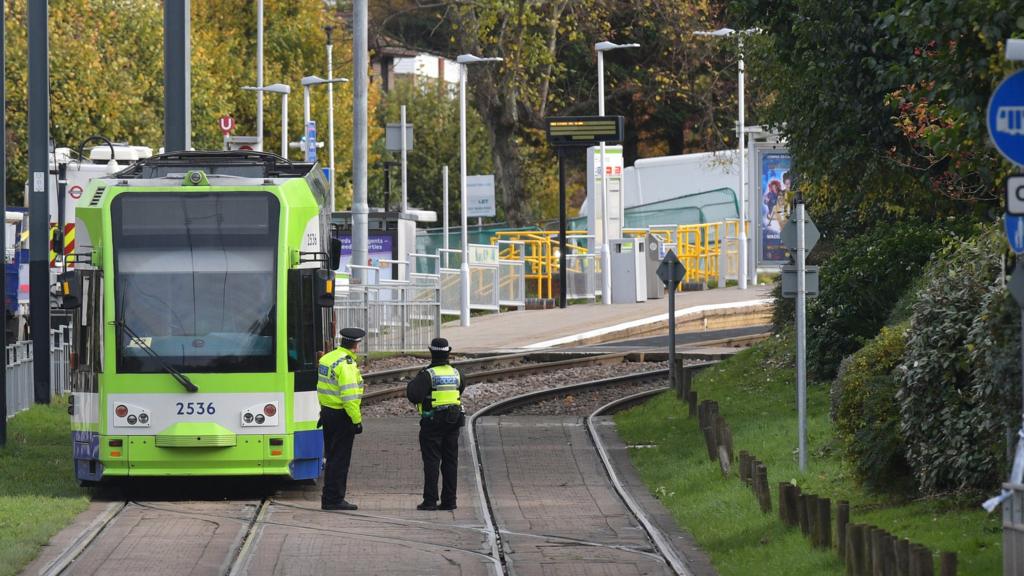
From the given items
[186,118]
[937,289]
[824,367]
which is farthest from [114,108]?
[937,289]

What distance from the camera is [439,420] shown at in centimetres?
1634

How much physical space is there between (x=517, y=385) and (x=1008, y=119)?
19820mm

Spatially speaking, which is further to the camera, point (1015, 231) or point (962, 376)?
point (962, 376)

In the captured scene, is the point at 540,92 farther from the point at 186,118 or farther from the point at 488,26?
the point at 186,118

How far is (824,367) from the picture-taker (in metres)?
24.0

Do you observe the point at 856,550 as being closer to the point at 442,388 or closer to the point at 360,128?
the point at 442,388

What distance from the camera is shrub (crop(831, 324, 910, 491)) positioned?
595 inches

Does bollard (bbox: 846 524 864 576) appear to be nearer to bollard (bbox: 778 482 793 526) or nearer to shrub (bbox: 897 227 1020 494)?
shrub (bbox: 897 227 1020 494)

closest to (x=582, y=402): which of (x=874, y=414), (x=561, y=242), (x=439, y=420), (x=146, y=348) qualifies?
(x=439, y=420)

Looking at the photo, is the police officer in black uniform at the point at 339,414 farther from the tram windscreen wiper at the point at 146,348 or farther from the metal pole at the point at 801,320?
the metal pole at the point at 801,320

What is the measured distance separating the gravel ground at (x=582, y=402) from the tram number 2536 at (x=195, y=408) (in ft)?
29.9

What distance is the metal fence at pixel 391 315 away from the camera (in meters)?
33.8

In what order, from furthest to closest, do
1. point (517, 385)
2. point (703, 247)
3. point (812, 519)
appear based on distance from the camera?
point (703, 247)
point (517, 385)
point (812, 519)

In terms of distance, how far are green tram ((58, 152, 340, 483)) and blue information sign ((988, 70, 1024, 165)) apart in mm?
8509
